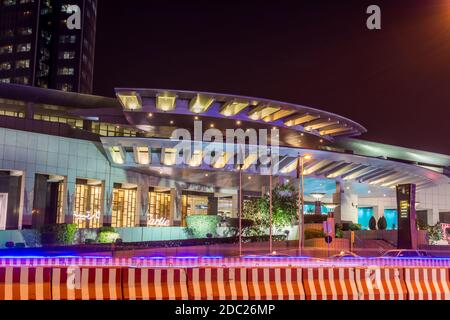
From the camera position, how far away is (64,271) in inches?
474

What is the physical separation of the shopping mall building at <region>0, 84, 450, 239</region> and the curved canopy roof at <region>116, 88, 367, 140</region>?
11cm

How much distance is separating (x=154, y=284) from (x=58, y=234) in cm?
2692

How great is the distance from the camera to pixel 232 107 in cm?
5416

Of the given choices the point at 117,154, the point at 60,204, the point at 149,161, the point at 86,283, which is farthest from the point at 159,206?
the point at 86,283

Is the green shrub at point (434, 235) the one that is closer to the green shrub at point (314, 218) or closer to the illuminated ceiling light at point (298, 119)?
the green shrub at point (314, 218)

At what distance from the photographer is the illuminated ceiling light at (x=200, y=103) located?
51688mm

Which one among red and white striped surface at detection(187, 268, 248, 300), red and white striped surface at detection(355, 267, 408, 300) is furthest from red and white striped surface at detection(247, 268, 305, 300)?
red and white striped surface at detection(355, 267, 408, 300)

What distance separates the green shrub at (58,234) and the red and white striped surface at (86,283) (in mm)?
26179

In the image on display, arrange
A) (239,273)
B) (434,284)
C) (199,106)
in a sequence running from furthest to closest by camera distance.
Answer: (199,106), (434,284), (239,273)

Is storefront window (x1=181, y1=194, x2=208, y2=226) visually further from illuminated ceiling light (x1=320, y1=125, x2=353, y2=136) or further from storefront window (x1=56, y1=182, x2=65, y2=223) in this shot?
illuminated ceiling light (x1=320, y1=125, x2=353, y2=136)

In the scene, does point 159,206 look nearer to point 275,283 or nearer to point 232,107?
point 232,107
